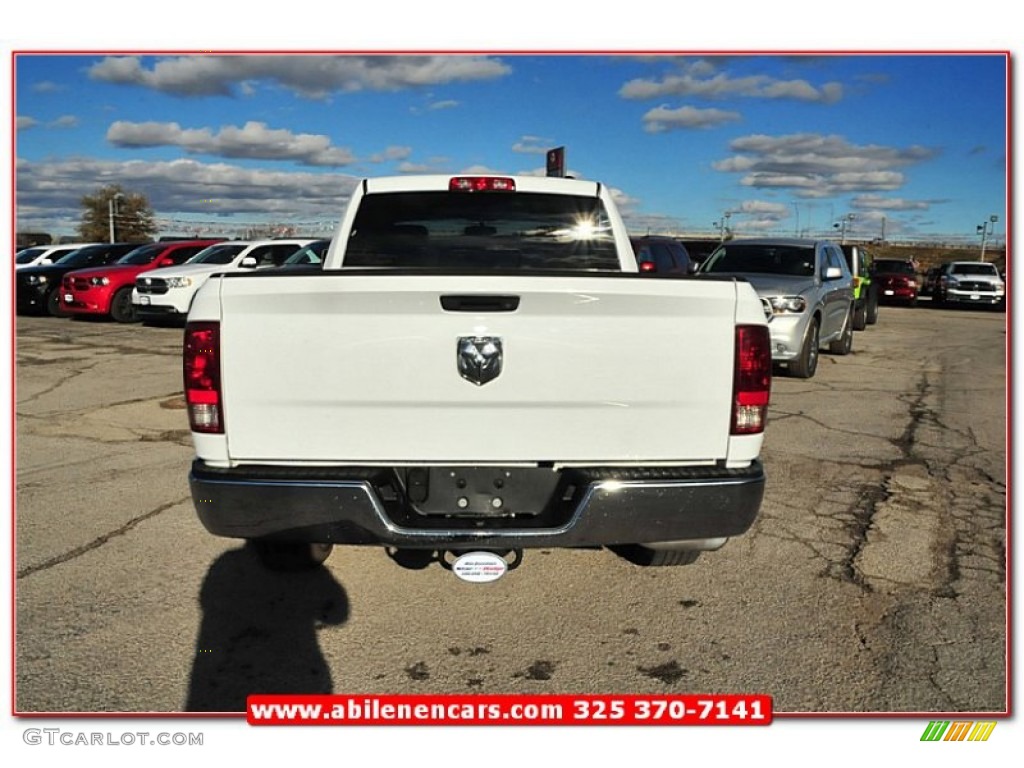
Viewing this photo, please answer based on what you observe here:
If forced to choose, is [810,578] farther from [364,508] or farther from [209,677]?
[209,677]

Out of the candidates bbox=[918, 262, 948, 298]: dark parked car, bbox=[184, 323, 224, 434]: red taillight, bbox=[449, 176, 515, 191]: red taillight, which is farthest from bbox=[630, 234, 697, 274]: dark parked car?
bbox=[918, 262, 948, 298]: dark parked car

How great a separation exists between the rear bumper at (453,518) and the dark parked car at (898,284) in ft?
82.7

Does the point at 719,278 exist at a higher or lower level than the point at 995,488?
higher

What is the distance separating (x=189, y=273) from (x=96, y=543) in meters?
11.7

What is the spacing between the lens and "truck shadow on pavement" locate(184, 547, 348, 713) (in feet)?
10.4

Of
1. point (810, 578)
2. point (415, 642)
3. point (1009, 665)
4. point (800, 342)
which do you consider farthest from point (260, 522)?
point (800, 342)

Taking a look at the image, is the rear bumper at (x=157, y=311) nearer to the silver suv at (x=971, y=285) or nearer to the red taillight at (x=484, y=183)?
the red taillight at (x=484, y=183)

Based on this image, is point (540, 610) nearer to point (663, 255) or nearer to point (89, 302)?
point (663, 255)

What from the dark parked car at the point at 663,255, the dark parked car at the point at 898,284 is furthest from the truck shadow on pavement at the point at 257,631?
the dark parked car at the point at 898,284

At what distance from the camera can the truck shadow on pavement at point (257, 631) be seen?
318cm

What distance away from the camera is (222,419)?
307 centimetres

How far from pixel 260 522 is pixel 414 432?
66cm

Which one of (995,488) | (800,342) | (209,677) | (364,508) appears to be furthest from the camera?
(800,342)

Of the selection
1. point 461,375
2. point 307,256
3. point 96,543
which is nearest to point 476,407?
point 461,375
